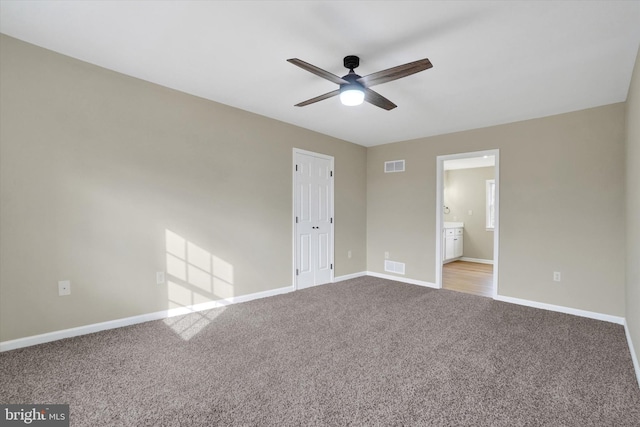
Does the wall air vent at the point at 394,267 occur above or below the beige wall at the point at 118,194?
below

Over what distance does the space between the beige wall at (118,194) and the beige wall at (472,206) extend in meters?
5.62

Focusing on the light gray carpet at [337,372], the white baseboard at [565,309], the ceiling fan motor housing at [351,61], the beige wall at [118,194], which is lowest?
the white baseboard at [565,309]

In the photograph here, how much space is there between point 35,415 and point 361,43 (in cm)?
325

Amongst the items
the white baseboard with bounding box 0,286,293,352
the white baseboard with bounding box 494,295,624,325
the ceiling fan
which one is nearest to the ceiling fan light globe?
the ceiling fan

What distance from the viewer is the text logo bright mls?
165 cm

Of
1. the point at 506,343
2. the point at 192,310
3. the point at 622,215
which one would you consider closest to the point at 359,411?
the point at 506,343

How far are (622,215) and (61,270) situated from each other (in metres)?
5.81

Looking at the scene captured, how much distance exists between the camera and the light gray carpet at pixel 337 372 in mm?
1732

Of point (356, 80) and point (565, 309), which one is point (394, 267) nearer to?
point (565, 309)

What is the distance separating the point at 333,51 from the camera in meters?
2.38

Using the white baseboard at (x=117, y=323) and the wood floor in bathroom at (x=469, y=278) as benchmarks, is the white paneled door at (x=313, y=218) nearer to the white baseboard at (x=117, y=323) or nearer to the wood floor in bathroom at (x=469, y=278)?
the white baseboard at (x=117, y=323)

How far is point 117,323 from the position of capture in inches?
114

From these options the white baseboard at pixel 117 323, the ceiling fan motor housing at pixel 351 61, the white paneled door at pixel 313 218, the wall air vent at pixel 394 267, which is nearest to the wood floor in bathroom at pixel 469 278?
the wall air vent at pixel 394 267

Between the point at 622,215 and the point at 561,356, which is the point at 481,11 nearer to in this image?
the point at 561,356
